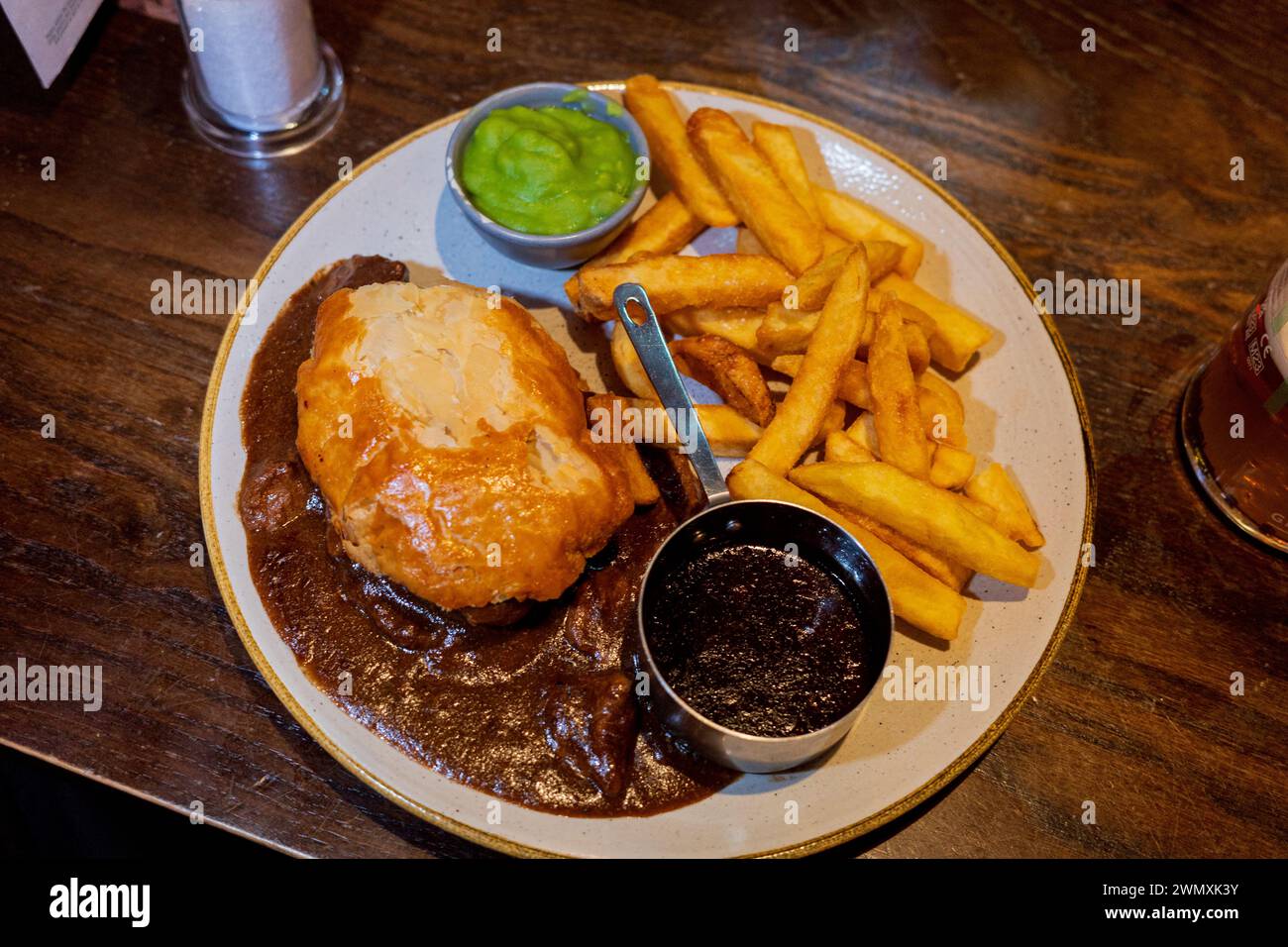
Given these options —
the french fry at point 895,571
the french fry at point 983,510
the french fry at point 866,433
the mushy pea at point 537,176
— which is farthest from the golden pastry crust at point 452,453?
the french fry at point 983,510

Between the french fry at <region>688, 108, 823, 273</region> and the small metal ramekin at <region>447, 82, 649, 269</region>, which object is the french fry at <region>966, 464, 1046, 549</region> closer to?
the french fry at <region>688, 108, 823, 273</region>

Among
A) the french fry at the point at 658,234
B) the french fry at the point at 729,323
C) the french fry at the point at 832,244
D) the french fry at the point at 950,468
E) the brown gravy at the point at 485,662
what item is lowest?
the brown gravy at the point at 485,662

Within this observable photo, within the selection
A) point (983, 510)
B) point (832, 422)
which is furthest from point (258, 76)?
point (983, 510)

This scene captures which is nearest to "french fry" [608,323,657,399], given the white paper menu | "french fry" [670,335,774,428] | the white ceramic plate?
"french fry" [670,335,774,428]

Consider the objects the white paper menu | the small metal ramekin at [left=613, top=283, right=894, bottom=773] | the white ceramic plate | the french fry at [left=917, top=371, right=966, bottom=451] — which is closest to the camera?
the small metal ramekin at [left=613, top=283, right=894, bottom=773]

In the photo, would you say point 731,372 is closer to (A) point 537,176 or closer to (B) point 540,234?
(B) point 540,234

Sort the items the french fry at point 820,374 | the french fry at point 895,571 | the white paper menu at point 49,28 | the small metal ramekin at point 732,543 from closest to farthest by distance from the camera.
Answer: the small metal ramekin at point 732,543 → the french fry at point 895,571 → the french fry at point 820,374 → the white paper menu at point 49,28

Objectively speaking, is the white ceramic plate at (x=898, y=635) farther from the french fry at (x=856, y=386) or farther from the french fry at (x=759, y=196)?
the french fry at (x=856, y=386)
